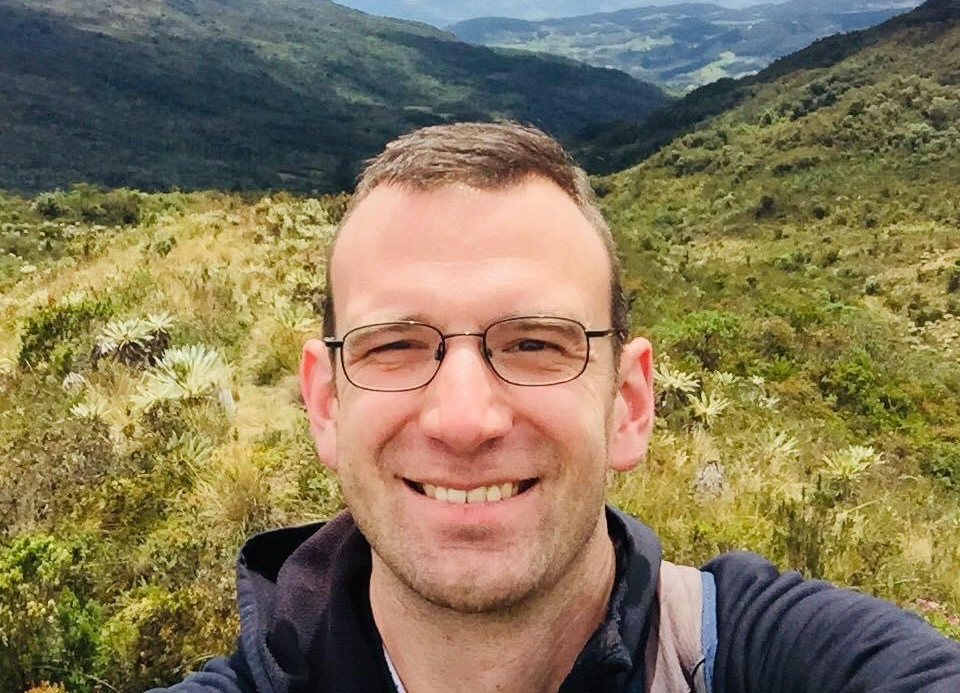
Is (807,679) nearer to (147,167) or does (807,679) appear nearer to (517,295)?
(517,295)

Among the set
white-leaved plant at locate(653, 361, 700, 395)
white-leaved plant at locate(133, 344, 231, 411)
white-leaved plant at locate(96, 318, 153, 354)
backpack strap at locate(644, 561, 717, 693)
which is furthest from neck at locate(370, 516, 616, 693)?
white-leaved plant at locate(96, 318, 153, 354)

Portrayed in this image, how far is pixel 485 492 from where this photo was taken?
5.58 ft

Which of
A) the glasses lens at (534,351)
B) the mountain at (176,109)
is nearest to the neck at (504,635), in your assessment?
the glasses lens at (534,351)

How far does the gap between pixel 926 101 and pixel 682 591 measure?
6184cm

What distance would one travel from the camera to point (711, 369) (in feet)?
32.3

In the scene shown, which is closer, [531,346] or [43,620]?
[531,346]

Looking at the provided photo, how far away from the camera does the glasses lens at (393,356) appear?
70.5 inches

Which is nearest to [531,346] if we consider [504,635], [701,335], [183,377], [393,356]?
[393,356]

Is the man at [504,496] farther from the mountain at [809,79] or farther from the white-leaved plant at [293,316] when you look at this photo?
the mountain at [809,79]

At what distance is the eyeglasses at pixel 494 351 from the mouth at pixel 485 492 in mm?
212

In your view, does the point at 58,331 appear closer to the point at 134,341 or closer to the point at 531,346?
the point at 134,341

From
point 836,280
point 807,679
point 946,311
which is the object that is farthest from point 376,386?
point 836,280

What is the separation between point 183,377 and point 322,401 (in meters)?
4.28

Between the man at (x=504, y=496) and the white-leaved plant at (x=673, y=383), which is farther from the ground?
the man at (x=504, y=496)
